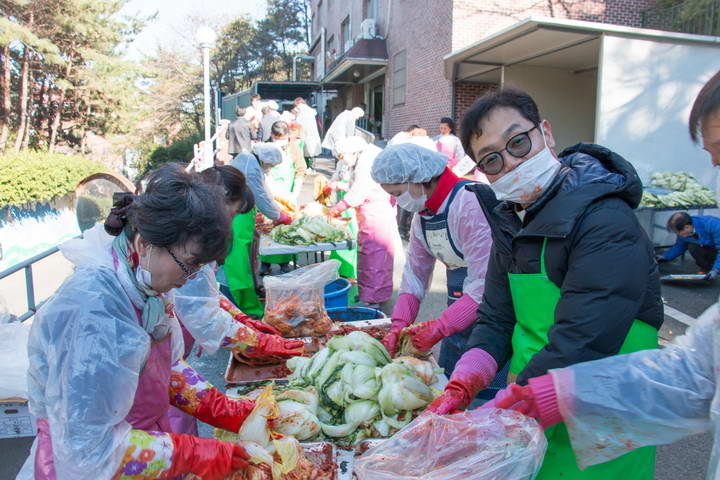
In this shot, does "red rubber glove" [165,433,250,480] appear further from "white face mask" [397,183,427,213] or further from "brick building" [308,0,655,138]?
"brick building" [308,0,655,138]

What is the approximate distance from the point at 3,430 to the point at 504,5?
1349cm

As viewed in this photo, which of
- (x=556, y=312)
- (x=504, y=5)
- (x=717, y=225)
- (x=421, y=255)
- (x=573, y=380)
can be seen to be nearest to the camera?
(x=573, y=380)

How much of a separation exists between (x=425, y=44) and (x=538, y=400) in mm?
14676

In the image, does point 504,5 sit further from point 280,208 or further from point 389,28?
point 280,208

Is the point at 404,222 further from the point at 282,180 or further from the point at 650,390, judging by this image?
the point at 650,390

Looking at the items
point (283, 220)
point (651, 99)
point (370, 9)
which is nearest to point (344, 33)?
point (370, 9)

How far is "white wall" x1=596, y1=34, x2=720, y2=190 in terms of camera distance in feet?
27.3

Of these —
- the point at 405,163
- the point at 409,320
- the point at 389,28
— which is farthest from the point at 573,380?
the point at 389,28

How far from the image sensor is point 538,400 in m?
1.44

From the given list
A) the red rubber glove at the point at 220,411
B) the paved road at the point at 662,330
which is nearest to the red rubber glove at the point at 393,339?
the red rubber glove at the point at 220,411

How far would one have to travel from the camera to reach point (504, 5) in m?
13.1

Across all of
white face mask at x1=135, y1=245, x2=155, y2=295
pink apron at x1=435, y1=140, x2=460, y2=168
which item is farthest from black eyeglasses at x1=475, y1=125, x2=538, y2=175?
pink apron at x1=435, y1=140, x2=460, y2=168

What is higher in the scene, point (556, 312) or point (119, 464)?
point (556, 312)

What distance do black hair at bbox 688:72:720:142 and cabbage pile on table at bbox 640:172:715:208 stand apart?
693 centimetres
